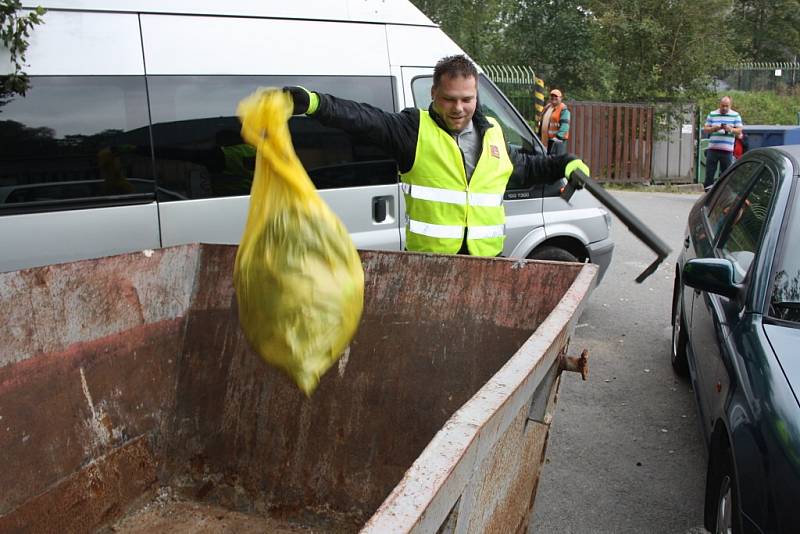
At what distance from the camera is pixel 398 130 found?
3340 millimetres

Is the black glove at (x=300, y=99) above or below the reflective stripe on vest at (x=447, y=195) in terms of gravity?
above

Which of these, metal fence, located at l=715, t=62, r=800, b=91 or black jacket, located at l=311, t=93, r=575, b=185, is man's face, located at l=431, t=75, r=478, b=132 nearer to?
black jacket, located at l=311, t=93, r=575, b=185

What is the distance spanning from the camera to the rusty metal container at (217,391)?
2766 millimetres

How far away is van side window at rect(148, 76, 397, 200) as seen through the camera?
3904 mm

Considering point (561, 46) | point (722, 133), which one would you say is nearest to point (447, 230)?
point (722, 133)

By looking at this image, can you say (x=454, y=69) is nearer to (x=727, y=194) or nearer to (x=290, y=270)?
(x=290, y=270)

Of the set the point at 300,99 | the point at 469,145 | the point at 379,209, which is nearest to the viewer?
the point at 300,99

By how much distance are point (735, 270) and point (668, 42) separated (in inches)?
675

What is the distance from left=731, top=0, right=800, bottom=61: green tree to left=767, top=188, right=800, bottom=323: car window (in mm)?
35950

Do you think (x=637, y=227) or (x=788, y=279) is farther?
(x=637, y=227)

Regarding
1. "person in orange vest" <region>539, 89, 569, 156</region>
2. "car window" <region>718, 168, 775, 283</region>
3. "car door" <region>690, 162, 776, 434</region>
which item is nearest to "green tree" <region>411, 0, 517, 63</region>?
"person in orange vest" <region>539, 89, 569, 156</region>

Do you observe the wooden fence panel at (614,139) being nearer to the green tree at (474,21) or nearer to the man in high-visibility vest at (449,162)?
the green tree at (474,21)

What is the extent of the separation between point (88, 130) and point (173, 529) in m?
1.91

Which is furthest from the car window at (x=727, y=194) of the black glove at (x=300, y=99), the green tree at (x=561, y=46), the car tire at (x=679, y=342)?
the green tree at (x=561, y=46)
